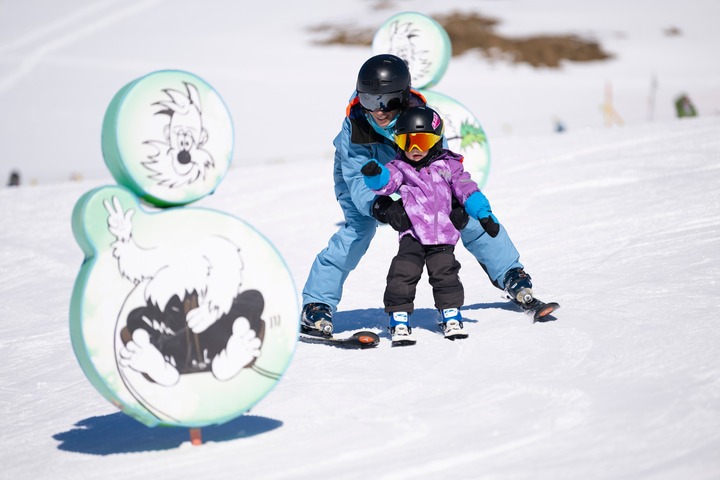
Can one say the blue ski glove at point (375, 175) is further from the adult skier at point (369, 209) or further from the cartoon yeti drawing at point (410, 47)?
the cartoon yeti drawing at point (410, 47)

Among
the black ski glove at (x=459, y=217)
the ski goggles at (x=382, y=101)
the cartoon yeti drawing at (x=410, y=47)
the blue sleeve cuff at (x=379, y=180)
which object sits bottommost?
the black ski glove at (x=459, y=217)

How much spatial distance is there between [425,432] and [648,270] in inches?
116

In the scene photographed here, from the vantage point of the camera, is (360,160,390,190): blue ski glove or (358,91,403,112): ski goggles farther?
(358,91,403,112): ski goggles

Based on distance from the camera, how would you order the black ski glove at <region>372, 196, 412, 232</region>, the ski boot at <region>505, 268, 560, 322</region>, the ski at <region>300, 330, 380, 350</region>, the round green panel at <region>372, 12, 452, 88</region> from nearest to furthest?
the black ski glove at <region>372, 196, 412, 232</region> < the ski at <region>300, 330, 380, 350</region> < the ski boot at <region>505, 268, 560, 322</region> < the round green panel at <region>372, 12, 452, 88</region>

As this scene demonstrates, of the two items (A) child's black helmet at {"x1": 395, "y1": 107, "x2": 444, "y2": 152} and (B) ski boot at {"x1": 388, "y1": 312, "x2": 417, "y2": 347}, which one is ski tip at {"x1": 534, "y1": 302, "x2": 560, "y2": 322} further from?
(A) child's black helmet at {"x1": 395, "y1": 107, "x2": 444, "y2": 152}

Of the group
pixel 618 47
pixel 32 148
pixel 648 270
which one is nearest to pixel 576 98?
pixel 618 47

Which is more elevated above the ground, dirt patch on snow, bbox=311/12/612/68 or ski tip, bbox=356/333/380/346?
dirt patch on snow, bbox=311/12/612/68

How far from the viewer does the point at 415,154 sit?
4859mm

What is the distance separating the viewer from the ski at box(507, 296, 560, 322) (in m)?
5.00

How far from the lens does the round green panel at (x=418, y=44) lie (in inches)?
352

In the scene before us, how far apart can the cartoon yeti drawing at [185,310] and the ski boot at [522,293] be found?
1936 mm

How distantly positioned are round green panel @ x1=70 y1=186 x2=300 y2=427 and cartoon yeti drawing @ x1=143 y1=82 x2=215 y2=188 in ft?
0.38

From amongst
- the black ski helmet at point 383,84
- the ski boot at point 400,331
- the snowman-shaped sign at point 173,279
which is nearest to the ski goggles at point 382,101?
the black ski helmet at point 383,84

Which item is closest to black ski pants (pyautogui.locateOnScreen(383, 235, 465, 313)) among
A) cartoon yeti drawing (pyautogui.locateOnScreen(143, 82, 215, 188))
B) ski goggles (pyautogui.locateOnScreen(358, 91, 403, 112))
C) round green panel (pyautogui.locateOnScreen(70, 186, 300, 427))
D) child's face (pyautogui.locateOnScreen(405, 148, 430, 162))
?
child's face (pyautogui.locateOnScreen(405, 148, 430, 162))
